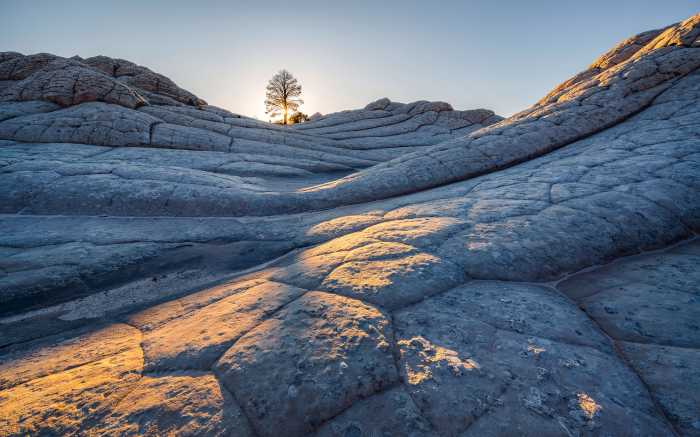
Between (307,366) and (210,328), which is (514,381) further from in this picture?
(210,328)

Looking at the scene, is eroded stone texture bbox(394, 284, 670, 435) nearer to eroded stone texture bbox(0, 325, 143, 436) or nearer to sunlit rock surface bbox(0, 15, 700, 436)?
sunlit rock surface bbox(0, 15, 700, 436)

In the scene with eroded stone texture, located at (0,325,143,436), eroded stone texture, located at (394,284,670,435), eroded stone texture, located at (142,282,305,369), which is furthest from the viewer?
eroded stone texture, located at (142,282,305,369)

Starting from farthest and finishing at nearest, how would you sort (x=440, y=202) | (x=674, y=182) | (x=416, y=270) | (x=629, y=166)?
(x=440, y=202) → (x=629, y=166) → (x=674, y=182) → (x=416, y=270)

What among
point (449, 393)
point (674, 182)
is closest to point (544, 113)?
point (674, 182)

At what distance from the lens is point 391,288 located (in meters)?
1.32

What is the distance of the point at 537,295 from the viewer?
1.33 meters

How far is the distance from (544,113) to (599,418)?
408 cm

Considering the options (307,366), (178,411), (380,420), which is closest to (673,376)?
(380,420)

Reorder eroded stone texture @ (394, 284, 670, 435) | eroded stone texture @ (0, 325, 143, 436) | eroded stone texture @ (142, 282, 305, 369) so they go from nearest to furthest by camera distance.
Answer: eroded stone texture @ (394, 284, 670, 435) → eroded stone texture @ (0, 325, 143, 436) → eroded stone texture @ (142, 282, 305, 369)

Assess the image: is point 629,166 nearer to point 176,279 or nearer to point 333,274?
point 333,274

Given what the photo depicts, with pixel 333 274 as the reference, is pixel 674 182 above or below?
above

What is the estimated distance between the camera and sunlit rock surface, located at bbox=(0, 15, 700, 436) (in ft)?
2.79

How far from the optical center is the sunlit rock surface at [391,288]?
85 centimetres

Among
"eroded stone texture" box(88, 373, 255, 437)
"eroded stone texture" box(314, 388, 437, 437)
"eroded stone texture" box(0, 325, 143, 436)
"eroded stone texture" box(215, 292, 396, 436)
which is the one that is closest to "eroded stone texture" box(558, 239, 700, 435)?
"eroded stone texture" box(314, 388, 437, 437)
